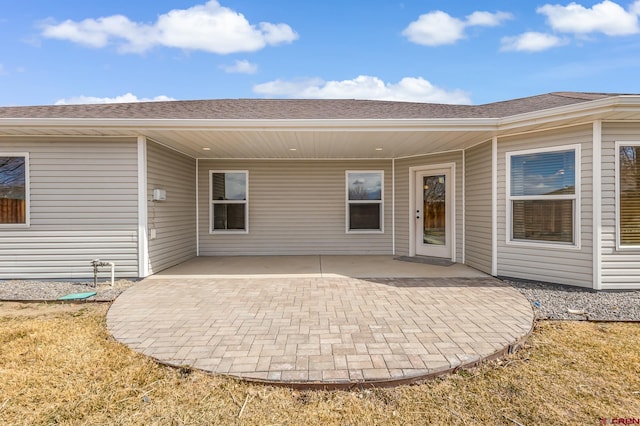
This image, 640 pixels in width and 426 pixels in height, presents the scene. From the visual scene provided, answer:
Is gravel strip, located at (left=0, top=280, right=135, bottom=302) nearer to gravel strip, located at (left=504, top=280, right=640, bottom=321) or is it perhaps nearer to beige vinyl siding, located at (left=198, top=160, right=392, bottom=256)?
beige vinyl siding, located at (left=198, top=160, right=392, bottom=256)

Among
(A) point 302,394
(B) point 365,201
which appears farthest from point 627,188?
(A) point 302,394

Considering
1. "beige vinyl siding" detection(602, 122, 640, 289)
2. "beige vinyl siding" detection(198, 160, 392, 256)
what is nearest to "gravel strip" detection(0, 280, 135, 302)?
"beige vinyl siding" detection(198, 160, 392, 256)

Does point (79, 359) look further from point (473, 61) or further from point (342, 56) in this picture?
point (473, 61)

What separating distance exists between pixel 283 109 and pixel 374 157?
8.30ft

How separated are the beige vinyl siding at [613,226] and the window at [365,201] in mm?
4281

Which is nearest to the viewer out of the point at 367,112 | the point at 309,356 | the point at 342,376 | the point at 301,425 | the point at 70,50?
the point at 301,425

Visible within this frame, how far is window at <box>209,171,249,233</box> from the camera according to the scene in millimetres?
7883

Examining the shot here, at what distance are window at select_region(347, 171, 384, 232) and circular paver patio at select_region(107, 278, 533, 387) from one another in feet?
9.76

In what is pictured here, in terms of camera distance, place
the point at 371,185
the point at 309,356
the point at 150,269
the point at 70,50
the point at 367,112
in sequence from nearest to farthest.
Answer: the point at 309,356 < the point at 150,269 < the point at 367,112 < the point at 371,185 < the point at 70,50

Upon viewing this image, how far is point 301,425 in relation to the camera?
6.27 ft

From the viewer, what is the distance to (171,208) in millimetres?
6508

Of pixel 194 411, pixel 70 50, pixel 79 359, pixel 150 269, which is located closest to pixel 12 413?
pixel 79 359

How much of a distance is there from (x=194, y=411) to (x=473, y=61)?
45.8ft

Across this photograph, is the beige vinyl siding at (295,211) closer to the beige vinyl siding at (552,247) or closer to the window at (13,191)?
the beige vinyl siding at (552,247)
